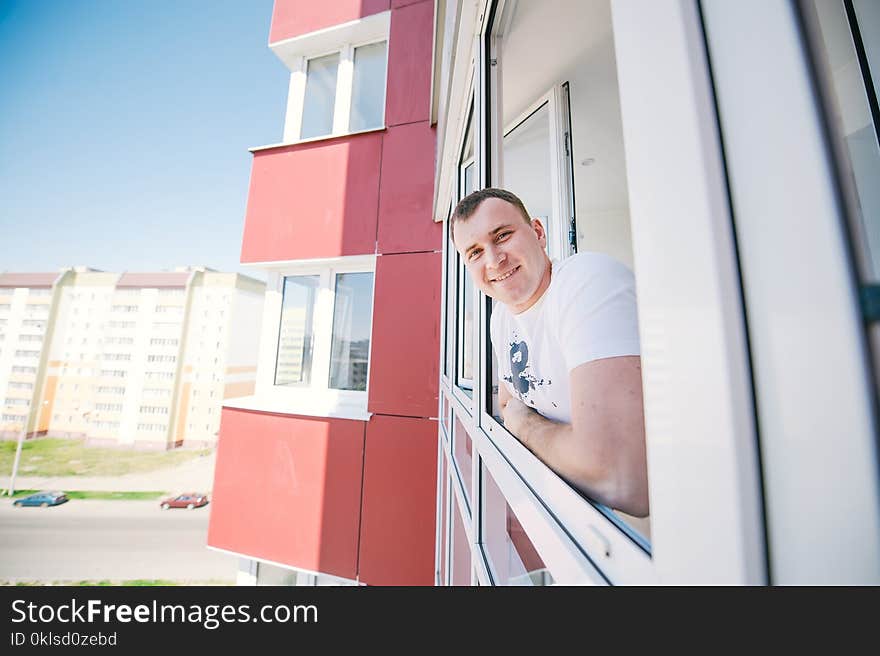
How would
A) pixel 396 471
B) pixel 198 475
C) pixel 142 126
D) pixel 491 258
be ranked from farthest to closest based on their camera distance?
1. pixel 198 475
2. pixel 142 126
3. pixel 396 471
4. pixel 491 258

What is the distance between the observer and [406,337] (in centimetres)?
251

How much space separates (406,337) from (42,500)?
1270 cm

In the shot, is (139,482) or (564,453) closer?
(564,453)

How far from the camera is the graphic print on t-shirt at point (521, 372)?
0.70 metres

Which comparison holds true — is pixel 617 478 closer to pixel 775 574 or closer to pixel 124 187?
pixel 775 574

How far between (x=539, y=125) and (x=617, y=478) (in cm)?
180

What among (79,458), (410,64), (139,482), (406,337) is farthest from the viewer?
(139,482)

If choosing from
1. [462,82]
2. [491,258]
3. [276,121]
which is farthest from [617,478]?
[276,121]

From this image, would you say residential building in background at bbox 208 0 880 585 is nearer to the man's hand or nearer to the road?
the man's hand

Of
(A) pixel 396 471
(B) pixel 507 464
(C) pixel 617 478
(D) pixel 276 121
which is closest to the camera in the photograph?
(C) pixel 617 478

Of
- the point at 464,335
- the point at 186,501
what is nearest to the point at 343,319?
the point at 464,335

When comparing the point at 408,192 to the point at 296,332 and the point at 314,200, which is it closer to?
the point at 314,200

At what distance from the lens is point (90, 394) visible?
9.66 metres

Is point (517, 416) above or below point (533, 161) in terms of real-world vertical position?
below
